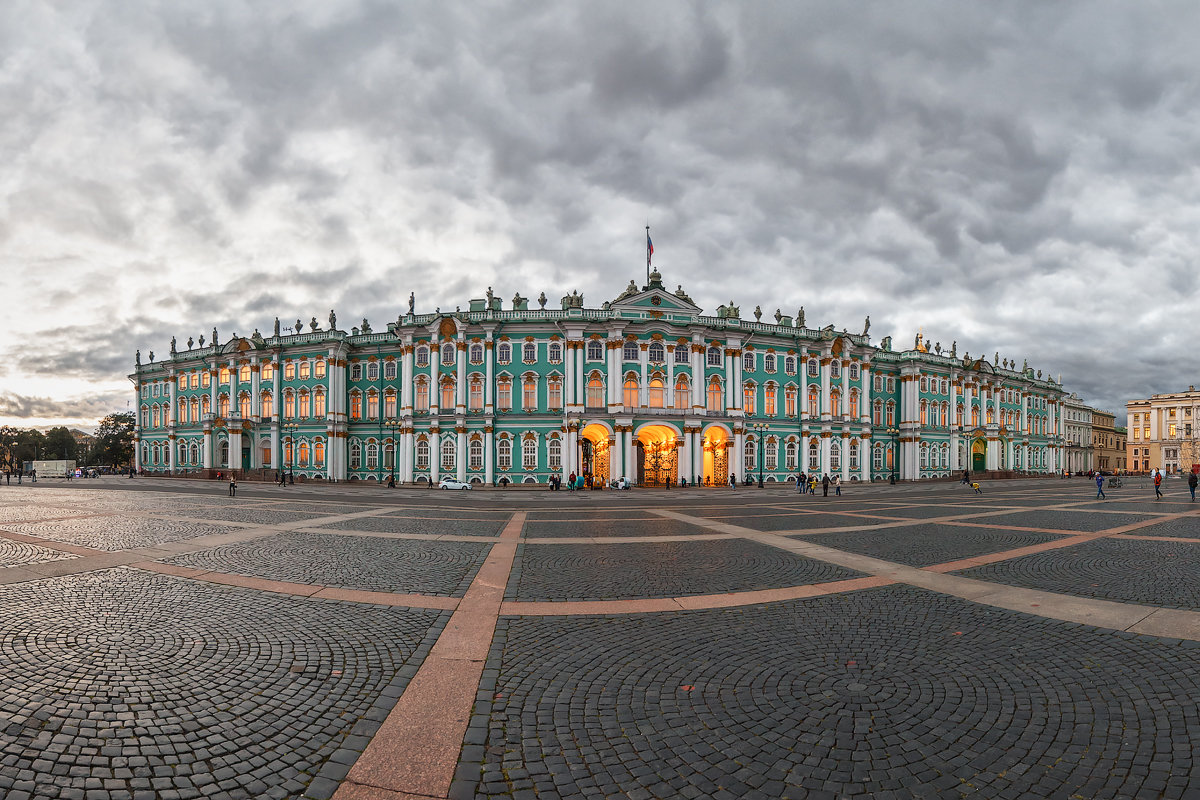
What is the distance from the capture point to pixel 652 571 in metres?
11.4

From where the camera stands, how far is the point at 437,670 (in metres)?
6.21

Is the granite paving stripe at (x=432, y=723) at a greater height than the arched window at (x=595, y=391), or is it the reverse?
the arched window at (x=595, y=391)

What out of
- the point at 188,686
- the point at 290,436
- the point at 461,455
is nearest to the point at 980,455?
the point at 461,455

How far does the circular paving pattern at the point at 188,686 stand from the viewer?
4.35 m

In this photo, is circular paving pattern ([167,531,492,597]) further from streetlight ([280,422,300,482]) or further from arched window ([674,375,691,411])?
streetlight ([280,422,300,482])

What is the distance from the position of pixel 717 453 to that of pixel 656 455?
19.7 ft

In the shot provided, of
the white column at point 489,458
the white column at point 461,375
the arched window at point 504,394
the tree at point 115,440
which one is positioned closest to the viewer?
the white column at point 489,458

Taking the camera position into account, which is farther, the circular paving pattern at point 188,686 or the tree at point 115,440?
the tree at point 115,440

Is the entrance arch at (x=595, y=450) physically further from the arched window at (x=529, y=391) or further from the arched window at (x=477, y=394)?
the arched window at (x=477, y=394)

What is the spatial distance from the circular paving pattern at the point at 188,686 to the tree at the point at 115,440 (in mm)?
114781

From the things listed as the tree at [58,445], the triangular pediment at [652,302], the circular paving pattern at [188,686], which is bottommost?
the tree at [58,445]

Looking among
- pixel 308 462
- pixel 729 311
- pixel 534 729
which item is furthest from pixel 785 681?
pixel 308 462

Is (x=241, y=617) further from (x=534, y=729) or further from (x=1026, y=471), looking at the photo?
(x=1026, y=471)

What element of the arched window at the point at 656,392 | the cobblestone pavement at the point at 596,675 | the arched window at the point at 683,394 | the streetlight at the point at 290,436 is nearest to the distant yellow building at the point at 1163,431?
the arched window at the point at 683,394
